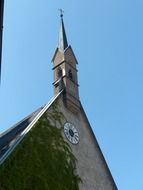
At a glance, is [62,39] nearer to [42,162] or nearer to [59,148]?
[59,148]

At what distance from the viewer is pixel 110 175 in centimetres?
2797

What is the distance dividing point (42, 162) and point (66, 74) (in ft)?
26.4

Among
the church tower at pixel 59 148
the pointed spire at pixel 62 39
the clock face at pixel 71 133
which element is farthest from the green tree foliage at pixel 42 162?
the pointed spire at pixel 62 39

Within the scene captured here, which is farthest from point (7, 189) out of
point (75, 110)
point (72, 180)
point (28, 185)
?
point (75, 110)

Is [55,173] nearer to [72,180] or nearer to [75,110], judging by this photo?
[72,180]

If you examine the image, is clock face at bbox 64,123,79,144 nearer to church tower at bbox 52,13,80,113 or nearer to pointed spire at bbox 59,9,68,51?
church tower at bbox 52,13,80,113

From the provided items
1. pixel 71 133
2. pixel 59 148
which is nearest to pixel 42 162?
pixel 59 148

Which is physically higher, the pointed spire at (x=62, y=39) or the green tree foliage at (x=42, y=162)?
the pointed spire at (x=62, y=39)

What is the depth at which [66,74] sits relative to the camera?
28.6 metres

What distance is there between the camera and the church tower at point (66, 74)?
27.8 metres

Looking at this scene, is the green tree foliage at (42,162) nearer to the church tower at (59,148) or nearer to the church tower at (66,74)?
the church tower at (59,148)

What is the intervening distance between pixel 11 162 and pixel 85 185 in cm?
614

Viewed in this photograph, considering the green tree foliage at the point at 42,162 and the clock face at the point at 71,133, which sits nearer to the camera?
the green tree foliage at the point at 42,162

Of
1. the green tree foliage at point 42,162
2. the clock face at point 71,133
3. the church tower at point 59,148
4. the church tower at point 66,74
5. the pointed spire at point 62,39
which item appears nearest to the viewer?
the green tree foliage at point 42,162
